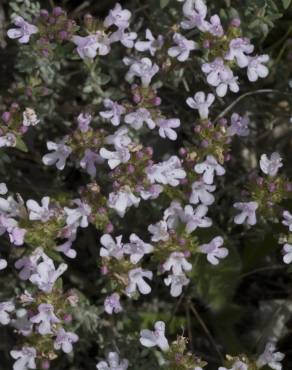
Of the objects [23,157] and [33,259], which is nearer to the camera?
[33,259]

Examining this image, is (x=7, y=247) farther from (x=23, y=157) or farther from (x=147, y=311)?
(x=147, y=311)

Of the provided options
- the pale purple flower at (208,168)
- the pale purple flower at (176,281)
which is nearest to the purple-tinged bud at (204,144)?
the pale purple flower at (208,168)

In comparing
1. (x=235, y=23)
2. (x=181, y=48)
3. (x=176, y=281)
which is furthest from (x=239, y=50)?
(x=176, y=281)

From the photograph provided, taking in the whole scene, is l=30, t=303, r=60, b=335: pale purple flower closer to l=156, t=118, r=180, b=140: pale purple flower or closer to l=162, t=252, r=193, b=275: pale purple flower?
l=162, t=252, r=193, b=275: pale purple flower

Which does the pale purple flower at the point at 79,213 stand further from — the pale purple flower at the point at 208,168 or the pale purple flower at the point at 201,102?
the pale purple flower at the point at 201,102

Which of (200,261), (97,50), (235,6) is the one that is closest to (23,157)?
(97,50)

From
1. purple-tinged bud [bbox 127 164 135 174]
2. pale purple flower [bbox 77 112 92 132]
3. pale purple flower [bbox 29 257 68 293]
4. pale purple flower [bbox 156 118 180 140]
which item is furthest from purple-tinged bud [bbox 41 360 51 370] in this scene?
pale purple flower [bbox 156 118 180 140]

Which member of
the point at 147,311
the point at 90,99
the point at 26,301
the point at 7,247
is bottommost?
the point at 147,311
